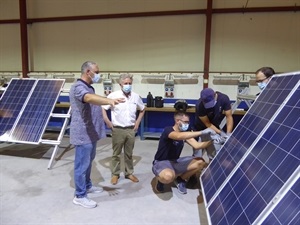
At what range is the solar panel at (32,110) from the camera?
4062 millimetres

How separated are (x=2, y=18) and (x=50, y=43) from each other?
1.63 meters

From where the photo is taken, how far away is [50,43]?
674 cm

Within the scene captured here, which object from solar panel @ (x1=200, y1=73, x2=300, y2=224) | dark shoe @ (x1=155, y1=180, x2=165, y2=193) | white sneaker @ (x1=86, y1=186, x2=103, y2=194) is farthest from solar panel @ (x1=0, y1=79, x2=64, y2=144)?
solar panel @ (x1=200, y1=73, x2=300, y2=224)

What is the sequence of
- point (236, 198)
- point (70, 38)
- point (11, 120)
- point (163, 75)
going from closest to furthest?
1. point (236, 198)
2. point (11, 120)
3. point (163, 75)
4. point (70, 38)

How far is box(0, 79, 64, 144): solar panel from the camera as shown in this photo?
406 cm

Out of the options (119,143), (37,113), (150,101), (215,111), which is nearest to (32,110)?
(37,113)

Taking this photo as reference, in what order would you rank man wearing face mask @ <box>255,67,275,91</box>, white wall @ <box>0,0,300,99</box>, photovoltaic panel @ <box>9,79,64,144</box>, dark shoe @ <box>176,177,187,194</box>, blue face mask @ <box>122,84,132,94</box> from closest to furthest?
man wearing face mask @ <box>255,67,275,91</box> < dark shoe @ <box>176,177,187,194</box> < blue face mask @ <box>122,84,132,94</box> < photovoltaic panel @ <box>9,79,64,144</box> < white wall @ <box>0,0,300,99</box>

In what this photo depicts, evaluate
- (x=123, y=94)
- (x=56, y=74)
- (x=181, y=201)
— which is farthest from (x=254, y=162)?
(x=56, y=74)

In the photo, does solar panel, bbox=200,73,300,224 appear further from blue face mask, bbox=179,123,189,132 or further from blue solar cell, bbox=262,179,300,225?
blue face mask, bbox=179,123,189,132

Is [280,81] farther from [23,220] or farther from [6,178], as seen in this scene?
[6,178]

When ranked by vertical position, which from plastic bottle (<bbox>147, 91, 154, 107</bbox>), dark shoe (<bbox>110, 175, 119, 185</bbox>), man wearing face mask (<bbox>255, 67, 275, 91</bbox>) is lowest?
dark shoe (<bbox>110, 175, 119, 185</bbox>)

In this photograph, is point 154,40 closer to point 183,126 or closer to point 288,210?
point 183,126

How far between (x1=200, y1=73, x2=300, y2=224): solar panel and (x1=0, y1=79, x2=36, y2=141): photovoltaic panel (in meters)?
3.52

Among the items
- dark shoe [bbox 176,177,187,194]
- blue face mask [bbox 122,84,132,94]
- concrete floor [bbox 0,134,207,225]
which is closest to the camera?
concrete floor [bbox 0,134,207,225]
